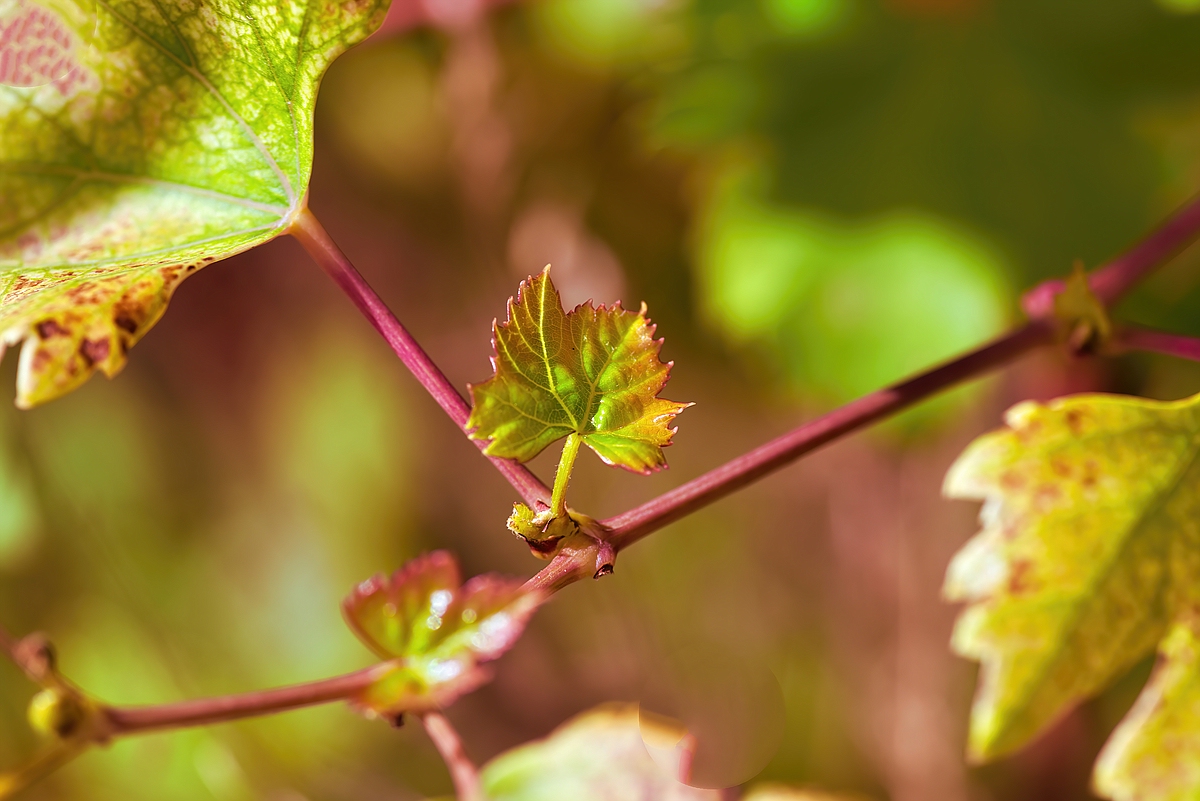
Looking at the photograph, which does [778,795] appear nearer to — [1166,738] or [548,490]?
[1166,738]

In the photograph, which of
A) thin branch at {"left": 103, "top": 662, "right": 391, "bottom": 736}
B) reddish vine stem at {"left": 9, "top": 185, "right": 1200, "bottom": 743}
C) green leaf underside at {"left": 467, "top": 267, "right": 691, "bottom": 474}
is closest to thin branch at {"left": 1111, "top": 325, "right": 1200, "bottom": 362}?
reddish vine stem at {"left": 9, "top": 185, "right": 1200, "bottom": 743}

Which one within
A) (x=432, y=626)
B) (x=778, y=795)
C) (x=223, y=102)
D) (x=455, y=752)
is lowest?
(x=778, y=795)

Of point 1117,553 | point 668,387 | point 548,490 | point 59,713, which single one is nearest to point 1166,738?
point 1117,553

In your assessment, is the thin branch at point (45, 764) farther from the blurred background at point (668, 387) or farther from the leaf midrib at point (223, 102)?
the blurred background at point (668, 387)

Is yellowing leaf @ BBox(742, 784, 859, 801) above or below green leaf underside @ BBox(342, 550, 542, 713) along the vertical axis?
below

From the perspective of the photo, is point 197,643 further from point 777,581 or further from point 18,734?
point 777,581

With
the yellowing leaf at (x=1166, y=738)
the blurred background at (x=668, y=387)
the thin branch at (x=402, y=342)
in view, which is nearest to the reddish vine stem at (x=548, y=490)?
the thin branch at (x=402, y=342)

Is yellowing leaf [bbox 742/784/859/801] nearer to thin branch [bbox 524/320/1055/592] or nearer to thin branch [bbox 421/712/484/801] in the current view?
thin branch [bbox 421/712/484/801]
